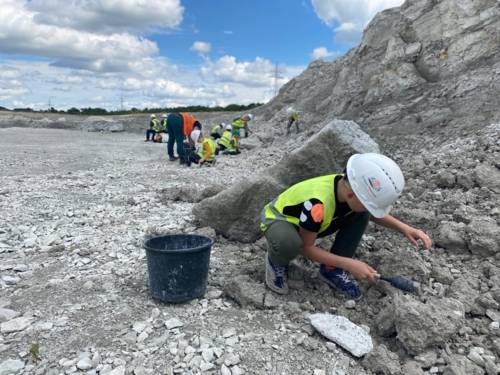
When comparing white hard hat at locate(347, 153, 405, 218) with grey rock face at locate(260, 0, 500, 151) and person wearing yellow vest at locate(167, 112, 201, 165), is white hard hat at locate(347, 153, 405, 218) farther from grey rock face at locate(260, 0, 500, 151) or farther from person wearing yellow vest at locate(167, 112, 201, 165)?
person wearing yellow vest at locate(167, 112, 201, 165)

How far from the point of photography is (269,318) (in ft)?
10.1

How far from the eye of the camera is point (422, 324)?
274cm

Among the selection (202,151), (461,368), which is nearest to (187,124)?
(202,151)

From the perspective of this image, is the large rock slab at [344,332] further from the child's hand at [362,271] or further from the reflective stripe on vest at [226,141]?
the reflective stripe on vest at [226,141]

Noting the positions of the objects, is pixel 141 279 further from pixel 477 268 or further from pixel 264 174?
pixel 477 268

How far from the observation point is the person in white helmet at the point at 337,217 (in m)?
2.91

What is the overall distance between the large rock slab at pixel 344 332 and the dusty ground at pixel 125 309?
5 cm

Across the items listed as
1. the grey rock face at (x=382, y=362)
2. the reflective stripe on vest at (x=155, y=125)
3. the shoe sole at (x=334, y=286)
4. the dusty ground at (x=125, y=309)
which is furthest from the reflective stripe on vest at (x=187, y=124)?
the reflective stripe on vest at (x=155, y=125)

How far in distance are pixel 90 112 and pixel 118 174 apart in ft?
138

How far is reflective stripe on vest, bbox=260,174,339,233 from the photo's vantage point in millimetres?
3074

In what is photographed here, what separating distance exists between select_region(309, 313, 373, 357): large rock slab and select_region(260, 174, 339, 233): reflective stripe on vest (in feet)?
2.04

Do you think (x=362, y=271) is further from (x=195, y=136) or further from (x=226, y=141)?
(x=226, y=141)

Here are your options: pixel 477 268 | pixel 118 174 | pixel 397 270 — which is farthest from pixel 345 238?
pixel 118 174

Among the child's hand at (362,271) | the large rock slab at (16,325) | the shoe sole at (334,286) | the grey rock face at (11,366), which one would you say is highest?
the child's hand at (362,271)
